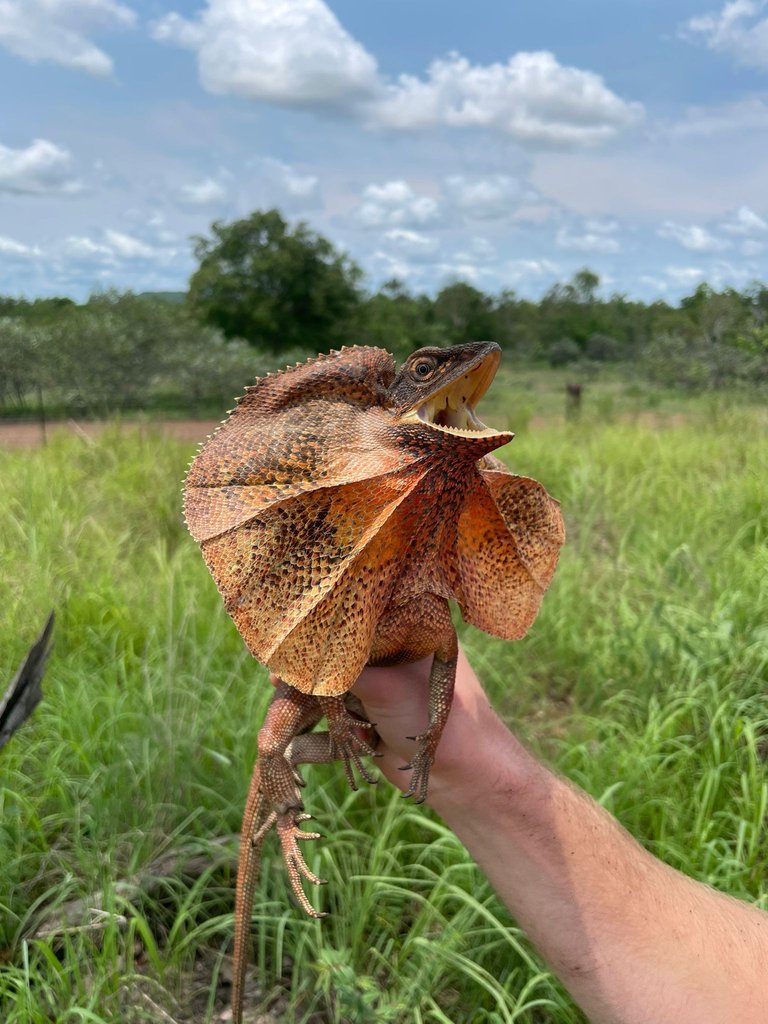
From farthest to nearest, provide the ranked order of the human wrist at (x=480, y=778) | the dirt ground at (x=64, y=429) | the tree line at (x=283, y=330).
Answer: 1. the tree line at (x=283, y=330)
2. the dirt ground at (x=64, y=429)
3. the human wrist at (x=480, y=778)

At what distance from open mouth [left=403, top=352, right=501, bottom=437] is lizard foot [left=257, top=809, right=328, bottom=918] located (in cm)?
68

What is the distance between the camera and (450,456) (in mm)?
1023

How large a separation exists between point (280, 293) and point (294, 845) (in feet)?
62.0

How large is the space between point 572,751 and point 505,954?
0.66 m

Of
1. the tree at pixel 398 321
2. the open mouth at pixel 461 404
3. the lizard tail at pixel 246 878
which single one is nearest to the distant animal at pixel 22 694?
the lizard tail at pixel 246 878

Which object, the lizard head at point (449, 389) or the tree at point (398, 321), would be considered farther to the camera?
the tree at point (398, 321)

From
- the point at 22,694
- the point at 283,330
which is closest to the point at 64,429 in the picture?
the point at 22,694

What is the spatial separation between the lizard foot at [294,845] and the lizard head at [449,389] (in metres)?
0.69

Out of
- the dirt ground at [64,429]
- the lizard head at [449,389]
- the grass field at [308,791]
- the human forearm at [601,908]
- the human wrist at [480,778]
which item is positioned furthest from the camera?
Result: the dirt ground at [64,429]

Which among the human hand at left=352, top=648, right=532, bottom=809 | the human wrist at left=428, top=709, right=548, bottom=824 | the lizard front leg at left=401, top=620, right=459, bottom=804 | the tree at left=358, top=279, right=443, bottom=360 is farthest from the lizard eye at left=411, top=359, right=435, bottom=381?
the tree at left=358, top=279, right=443, bottom=360

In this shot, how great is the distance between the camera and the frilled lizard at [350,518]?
1.04 meters

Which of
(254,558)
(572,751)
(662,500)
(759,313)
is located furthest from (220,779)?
(759,313)

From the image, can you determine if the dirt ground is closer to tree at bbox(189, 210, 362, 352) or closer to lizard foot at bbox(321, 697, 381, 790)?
lizard foot at bbox(321, 697, 381, 790)

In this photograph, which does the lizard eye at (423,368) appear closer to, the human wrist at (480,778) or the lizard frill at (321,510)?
the lizard frill at (321,510)
